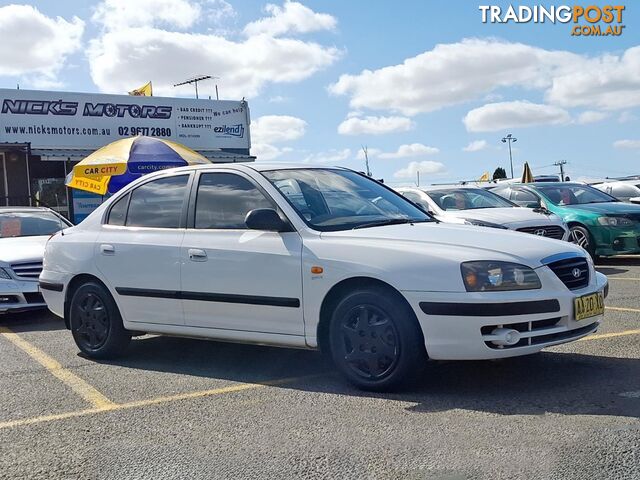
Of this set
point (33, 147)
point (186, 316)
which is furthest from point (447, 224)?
point (33, 147)

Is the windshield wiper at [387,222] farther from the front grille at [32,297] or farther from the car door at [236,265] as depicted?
the front grille at [32,297]

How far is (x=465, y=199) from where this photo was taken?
11.8 m

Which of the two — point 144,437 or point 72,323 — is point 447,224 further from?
point 72,323

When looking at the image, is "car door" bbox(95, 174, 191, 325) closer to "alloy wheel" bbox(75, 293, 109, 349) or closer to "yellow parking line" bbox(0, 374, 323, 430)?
"alloy wheel" bbox(75, 293, 109, 349)

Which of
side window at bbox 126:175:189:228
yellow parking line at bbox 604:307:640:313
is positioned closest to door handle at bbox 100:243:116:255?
side window at bbox 126:175:189:228

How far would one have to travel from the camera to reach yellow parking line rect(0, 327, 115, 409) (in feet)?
17.0

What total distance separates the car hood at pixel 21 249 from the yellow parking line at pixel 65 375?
1.31m

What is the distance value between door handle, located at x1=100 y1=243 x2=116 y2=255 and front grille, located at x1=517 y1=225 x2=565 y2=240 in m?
6.23

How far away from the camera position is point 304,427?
4.35 m

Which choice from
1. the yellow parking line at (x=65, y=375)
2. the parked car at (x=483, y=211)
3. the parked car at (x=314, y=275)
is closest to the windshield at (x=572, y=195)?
the parked car at (x=483, y=211)

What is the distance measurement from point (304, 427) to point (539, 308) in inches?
61.6

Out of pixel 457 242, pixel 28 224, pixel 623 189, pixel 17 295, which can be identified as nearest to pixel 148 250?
pixel 457 242

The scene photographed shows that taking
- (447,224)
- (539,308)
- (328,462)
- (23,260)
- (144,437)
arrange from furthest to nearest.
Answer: (23,260) < (447,224) < (539,308) < (144,437) < (328,462)

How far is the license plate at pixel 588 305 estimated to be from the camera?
4.88m
